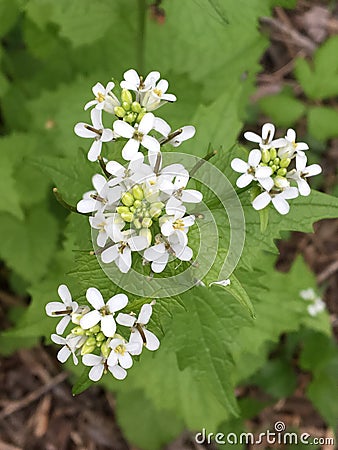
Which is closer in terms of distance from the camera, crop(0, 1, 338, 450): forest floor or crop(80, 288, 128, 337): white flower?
crop(80, 288, 128, 337): white flower

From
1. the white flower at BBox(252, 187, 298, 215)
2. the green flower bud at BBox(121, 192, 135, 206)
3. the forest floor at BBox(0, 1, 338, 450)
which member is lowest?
the forest floor at BBox(0, 1, 338, 450)

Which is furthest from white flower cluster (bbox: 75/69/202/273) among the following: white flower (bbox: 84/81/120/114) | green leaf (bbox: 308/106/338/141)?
green leaf (bbox: 308/106/338/141)

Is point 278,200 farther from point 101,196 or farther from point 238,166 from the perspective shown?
point 101,196

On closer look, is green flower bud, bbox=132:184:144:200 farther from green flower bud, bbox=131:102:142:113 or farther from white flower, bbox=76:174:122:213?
green flower bud, bbox=131:102:142:113

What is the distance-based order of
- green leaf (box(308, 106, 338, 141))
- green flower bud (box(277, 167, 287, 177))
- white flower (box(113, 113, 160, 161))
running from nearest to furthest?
white flower (box(113, 113, 160, 161)) < green flower bud (box(277, 167, 287, 177)) < green leaf (box(308, 106, 338, 141))

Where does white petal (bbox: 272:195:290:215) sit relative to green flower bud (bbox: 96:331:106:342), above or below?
below

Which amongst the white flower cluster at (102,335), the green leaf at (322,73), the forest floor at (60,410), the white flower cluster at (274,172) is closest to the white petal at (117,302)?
the white flower cluster at (102,335)

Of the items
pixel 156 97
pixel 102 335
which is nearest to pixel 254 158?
pixel 156 97

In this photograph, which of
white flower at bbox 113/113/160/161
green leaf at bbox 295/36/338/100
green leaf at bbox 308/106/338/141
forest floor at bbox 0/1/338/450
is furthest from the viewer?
green leaf at bbox 308/106/338/141
